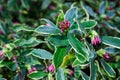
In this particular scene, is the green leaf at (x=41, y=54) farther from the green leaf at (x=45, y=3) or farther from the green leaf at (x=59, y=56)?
the green leaf at (x=45, y=3)

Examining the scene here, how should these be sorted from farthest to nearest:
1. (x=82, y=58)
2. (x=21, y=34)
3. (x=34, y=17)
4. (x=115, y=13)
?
(x=34, y=17)
(x=115, y=13)
(x=21, y=34)
(x=82, y=58)

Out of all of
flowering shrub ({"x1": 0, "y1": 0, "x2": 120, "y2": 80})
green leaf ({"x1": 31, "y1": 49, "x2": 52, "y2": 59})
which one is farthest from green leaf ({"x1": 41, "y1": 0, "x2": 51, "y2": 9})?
green leaf ({"x1": 31, "y1": 49, "x2": 52, "y2": 59})

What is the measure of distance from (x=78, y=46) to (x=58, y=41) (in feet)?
0.35

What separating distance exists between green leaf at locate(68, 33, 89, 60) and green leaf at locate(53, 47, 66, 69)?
0.05 meters

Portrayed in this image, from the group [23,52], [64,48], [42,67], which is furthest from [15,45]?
[64,48]

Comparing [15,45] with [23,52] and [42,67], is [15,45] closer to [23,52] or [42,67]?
[23,52]

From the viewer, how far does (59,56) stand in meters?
1.24

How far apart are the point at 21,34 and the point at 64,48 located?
51 cm

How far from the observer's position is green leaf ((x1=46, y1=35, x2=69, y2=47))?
1.27m

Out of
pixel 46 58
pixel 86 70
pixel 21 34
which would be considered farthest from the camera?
pixel 21 34

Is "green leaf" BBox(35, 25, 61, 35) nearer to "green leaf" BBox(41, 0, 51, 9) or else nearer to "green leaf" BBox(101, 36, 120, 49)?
"green leaf" BBox(101, 36, 120, 49)

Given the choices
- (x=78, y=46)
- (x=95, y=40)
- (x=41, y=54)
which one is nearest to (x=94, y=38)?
(x=95, y=40)

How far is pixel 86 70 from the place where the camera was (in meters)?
1.55

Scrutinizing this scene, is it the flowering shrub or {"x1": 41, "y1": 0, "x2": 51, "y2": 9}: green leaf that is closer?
the flowering shrub
